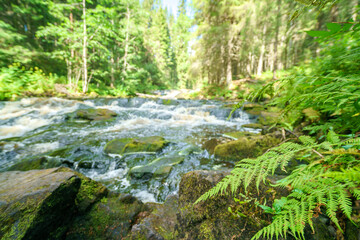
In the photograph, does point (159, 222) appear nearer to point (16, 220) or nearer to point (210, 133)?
point (16, 220)

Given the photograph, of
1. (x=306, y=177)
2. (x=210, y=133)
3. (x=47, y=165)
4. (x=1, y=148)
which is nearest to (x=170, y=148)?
(x=210, y=133)

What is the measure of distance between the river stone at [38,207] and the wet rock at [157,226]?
0.80 meters

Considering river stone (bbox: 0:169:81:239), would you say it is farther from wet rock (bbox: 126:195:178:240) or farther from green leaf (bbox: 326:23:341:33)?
green leaf (bbox: 326:23:341:33)

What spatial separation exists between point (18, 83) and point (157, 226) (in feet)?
44.6

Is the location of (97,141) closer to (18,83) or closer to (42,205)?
(42,205)

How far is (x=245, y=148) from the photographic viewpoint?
351 cm

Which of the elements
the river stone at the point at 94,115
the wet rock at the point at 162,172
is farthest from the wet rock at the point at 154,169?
the river stone at the point at 94,115

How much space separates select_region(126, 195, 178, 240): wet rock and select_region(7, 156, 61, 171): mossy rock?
Answer: 300cm

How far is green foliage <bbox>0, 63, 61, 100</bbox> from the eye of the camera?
8.36 m

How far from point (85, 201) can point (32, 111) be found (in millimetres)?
8728

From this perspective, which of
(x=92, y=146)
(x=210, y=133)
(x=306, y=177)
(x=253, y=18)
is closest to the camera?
(x=306, y=177)

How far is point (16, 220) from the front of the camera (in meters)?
1.26

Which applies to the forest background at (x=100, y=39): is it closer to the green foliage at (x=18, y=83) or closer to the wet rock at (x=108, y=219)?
the green foliage at (x=18, y=83)

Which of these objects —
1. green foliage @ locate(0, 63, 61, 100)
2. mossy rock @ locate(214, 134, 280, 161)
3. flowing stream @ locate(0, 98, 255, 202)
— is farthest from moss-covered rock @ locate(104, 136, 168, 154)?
green foliage @ locate(0, 63, 61, 100)
